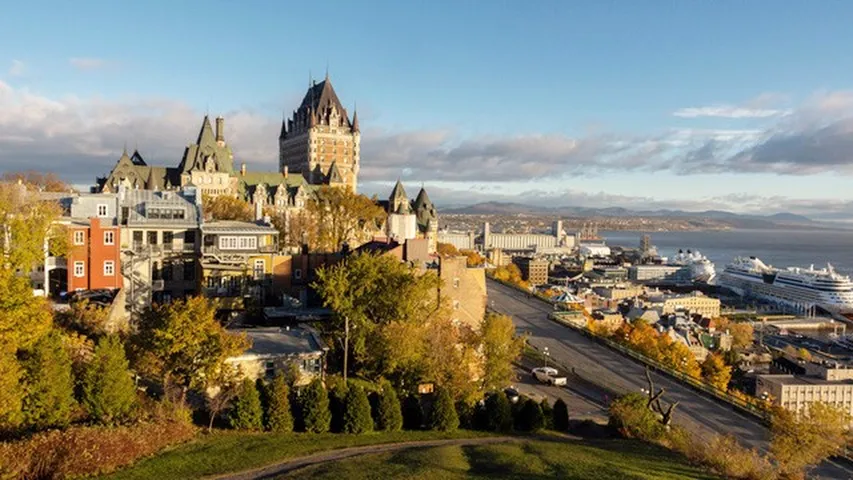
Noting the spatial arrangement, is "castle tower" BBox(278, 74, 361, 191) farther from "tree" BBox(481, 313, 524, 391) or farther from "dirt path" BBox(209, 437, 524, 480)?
"dirt path" BBox(209, 437, 524, 480)

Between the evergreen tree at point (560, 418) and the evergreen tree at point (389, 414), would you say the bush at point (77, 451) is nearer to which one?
the evergreen tree at point (389, 414)

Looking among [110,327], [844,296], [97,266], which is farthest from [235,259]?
[844,296]

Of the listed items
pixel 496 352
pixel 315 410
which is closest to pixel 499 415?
pixel 496 352

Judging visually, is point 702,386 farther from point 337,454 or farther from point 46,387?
point 46,387

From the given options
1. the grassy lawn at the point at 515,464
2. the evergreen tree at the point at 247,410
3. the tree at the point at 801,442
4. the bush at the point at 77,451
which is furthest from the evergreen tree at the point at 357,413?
the tree at the point at 801,442

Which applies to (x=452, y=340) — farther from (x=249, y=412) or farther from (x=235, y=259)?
(x=235, y=259)
